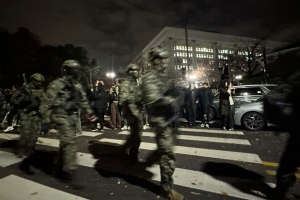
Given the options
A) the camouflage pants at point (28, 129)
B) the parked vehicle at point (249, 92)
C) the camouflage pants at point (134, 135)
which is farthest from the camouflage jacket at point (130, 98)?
the parked vehicle at point (249, 92)

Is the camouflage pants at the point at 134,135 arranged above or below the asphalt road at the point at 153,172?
above

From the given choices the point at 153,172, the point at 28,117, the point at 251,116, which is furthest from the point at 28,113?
the point at 251,116

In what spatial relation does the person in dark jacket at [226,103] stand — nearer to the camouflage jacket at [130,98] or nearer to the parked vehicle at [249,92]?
the parked vehicle at [249,92]

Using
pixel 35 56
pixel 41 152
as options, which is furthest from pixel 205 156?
pixel 35 56

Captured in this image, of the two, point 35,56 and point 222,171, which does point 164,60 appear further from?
point 35,56

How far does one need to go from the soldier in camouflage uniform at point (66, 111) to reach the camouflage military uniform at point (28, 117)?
1.82m

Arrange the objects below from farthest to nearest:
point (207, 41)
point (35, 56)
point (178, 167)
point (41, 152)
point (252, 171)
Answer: point (207, 41)
point (35, 56)
point (41, 152)
point (178, 167)
point (252, 171)

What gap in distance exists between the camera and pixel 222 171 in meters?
3.96

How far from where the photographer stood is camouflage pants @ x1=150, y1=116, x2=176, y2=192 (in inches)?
112

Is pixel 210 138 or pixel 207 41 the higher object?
pixel 207 41

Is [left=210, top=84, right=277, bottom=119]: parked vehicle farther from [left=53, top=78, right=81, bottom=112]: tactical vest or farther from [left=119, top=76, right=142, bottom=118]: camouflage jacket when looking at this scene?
[left=53, top=78, right=81, bottom=112]: tactical vest

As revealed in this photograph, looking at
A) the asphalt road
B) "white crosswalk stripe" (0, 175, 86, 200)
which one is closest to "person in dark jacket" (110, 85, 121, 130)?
the asphalt road

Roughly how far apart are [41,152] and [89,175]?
2.34 m

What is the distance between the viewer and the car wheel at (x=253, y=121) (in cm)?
752
